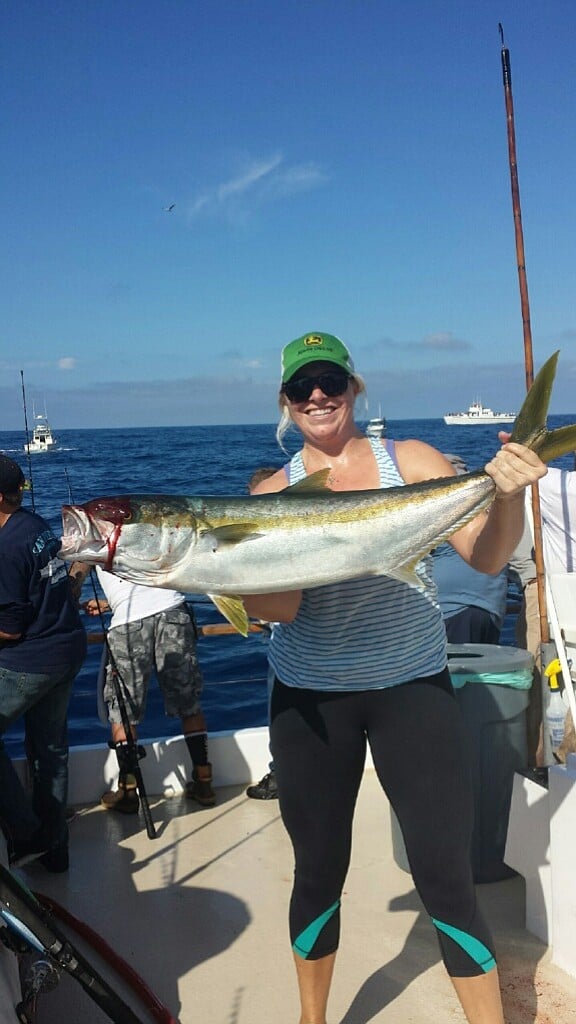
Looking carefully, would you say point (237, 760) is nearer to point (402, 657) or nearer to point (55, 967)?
point (55, 967)

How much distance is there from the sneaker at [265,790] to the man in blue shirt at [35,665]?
1.24 m

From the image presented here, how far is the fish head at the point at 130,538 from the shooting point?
7.63 feet

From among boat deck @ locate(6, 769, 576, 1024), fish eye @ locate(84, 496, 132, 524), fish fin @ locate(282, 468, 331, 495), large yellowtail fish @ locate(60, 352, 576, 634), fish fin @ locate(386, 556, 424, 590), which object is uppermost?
fish fin @ locate(282, 468, 331, 495)

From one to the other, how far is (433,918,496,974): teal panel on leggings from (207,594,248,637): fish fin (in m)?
1.12

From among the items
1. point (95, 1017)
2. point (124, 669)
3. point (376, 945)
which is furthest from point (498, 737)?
point (124, 669)

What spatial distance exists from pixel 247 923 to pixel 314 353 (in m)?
2.71

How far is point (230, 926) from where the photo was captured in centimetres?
379

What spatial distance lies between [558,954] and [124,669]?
2963 mm

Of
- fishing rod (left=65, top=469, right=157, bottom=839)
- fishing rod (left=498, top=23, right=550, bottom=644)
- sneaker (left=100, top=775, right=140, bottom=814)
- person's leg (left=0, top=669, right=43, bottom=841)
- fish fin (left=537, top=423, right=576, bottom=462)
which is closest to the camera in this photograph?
fish fin (left=537, top=423, right=576, bottom=462)

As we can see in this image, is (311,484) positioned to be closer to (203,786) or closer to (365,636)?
(365,636)

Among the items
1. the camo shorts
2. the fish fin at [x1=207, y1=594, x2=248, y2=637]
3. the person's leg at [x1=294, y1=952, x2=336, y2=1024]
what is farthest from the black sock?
the fish fin at [x1=207, y1=594, x2=248, y2=637]

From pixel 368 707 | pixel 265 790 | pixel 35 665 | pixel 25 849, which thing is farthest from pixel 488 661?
pixel 25 849

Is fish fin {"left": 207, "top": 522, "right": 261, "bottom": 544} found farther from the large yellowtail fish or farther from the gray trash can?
the gray trash can

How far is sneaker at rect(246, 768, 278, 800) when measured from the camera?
203 inches
